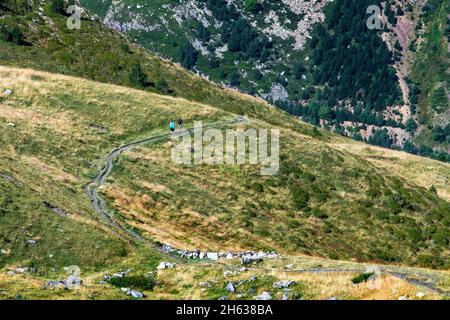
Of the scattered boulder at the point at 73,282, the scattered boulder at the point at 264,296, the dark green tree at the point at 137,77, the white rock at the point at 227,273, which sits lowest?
the scattered boulder at the point at 264,296

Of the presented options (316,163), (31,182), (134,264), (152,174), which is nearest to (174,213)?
(152,174)

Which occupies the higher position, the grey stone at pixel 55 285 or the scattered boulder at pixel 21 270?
the grey stone at pixel 55 285

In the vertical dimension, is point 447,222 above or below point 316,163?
below

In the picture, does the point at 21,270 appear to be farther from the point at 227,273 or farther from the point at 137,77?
the point at 137,77

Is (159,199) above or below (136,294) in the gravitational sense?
above

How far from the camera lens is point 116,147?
266 ft

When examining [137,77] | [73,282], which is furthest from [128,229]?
[137,77]

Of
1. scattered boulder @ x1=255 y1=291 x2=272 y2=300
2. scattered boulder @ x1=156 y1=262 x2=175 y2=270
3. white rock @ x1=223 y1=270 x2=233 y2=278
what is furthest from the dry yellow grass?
scattered boulder @ x1=255 y1=291 x2=272 y2=300

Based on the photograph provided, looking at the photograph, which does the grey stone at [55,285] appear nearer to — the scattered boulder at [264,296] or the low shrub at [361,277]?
the scattered boulder at [264,296]

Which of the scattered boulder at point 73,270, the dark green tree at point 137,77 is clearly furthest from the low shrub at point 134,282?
the dark green tree at point 137,77

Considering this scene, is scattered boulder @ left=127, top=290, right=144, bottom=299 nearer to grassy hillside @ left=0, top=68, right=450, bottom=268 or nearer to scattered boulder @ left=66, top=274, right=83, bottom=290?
scattered boulder @ left=66, top=274, right=83, bottom=290

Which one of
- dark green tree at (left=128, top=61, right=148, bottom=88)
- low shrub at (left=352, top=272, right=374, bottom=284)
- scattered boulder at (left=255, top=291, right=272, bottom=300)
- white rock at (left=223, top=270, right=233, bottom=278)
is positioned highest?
dark green tree at (left=128, top=61, right=148, bottom=88)
